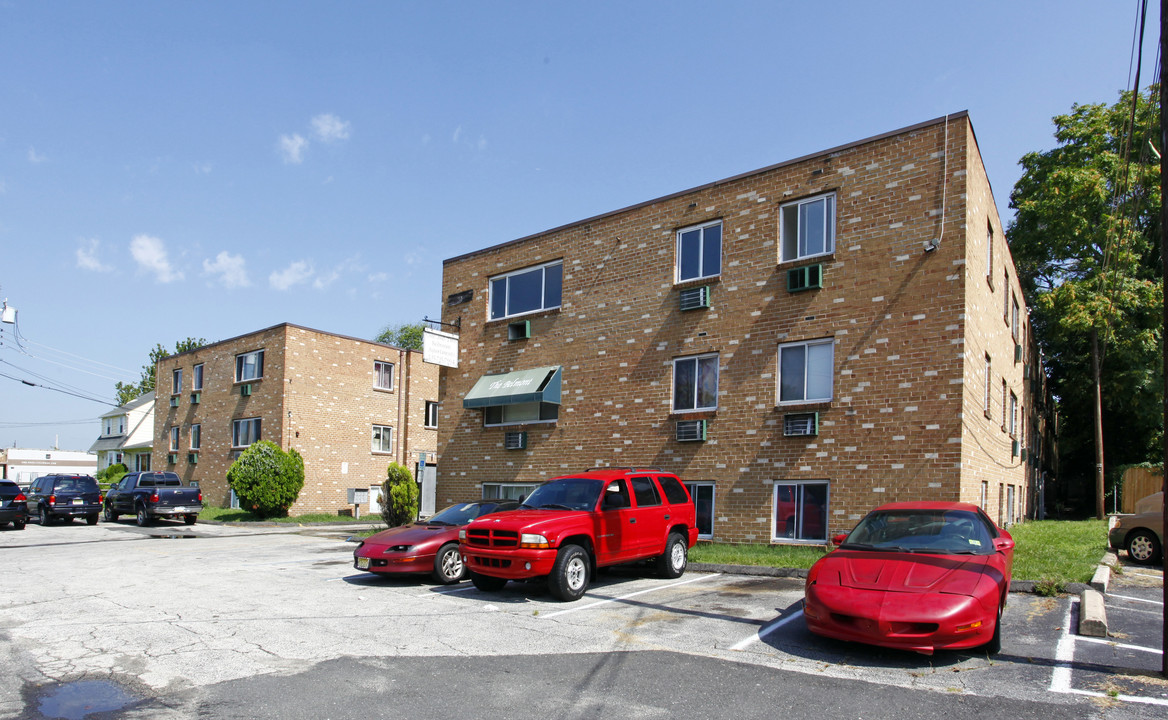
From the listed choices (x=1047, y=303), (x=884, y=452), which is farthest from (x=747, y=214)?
(x=1047, y=303)

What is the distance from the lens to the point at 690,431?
54.1 feet

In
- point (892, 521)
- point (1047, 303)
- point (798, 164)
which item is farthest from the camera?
point (1047, 303)

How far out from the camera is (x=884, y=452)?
13867 millimetres

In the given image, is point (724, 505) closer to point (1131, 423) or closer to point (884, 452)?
point (884, 452)

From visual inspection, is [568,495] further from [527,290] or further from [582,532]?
[527,290]

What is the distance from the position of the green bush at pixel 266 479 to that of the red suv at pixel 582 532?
18998 mm

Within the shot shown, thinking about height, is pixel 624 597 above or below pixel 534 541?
below

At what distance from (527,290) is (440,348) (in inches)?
120

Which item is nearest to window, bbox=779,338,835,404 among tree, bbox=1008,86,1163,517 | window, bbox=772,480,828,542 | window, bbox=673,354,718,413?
window, bbox=673,354,718,413

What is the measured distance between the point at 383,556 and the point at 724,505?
24.1 feet

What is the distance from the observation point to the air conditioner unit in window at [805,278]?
15.0m

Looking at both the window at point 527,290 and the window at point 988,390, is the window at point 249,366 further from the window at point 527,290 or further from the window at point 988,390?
the window at point 988,390

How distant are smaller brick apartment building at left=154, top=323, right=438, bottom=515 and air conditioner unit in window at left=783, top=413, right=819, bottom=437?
18.1m

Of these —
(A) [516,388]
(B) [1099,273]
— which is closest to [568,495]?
(A) [516,388]
